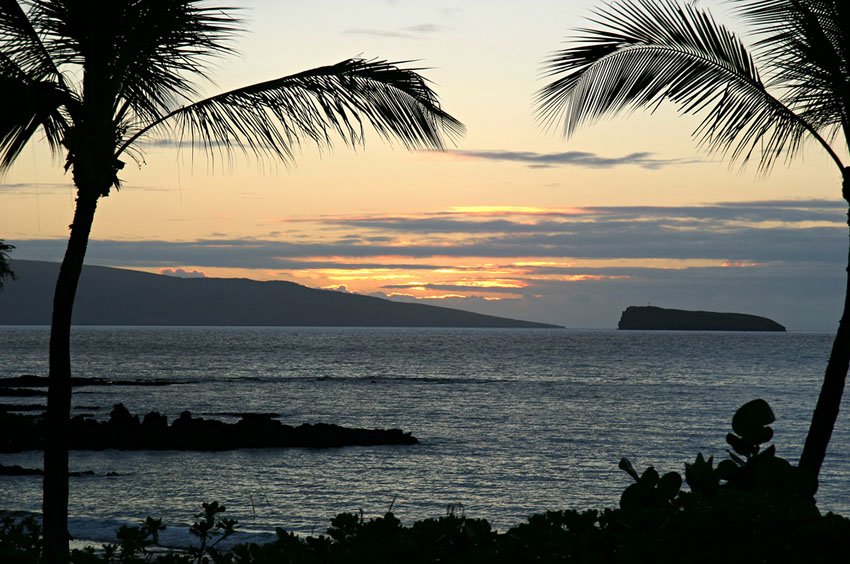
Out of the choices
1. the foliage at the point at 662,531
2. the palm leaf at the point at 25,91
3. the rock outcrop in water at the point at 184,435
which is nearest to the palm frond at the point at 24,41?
the palm leaf at the point at 25,91

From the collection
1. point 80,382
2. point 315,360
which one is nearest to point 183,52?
point 80,382

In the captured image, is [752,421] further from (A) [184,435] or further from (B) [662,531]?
(A) [184,435]

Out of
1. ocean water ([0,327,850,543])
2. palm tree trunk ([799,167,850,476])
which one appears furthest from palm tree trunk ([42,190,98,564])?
ocean water ([0,327,850,543])

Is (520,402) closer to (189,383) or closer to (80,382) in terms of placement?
(189,383)

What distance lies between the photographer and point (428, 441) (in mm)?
40094

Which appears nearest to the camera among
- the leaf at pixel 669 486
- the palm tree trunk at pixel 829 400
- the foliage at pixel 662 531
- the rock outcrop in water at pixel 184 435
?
the foliage at pixel 662 531

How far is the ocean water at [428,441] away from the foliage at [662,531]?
10433mm

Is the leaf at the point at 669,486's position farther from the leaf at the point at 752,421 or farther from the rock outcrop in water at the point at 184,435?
the rock outcrop in water at the point at 184,435

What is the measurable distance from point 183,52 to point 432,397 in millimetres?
59724

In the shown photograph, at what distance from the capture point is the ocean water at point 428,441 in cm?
2497

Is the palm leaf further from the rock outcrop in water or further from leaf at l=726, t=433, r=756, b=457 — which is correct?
the rock outcrop in water

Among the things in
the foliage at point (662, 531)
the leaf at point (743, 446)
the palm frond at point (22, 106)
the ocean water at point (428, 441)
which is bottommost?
the ocean water at point (428, 441)

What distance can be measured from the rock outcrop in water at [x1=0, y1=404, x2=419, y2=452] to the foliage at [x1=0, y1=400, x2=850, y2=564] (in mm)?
31942

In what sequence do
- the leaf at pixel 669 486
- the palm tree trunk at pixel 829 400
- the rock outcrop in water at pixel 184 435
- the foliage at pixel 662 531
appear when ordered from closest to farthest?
the foliage at pixel 662 531, the leaf at pixel 669 486, the palm tree trunk at pixel 829 400, the rock outcrop in water at pixel 184 435
